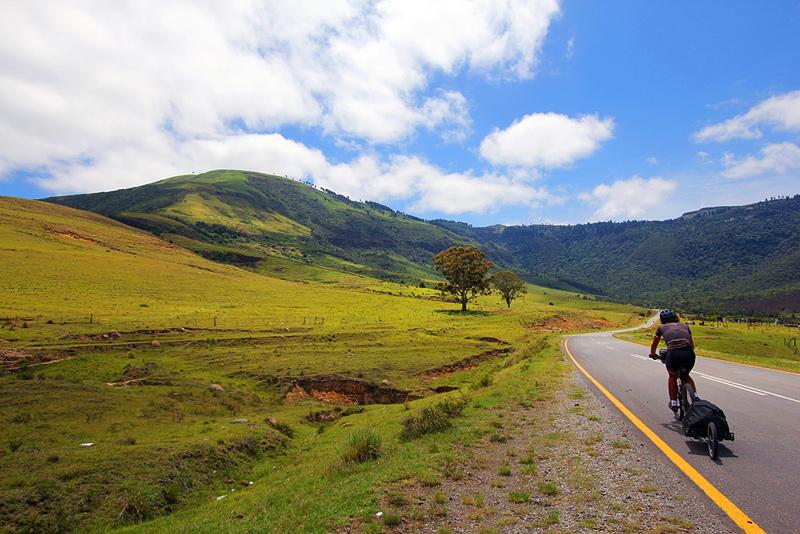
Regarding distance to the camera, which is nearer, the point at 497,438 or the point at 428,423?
the point at 497,438

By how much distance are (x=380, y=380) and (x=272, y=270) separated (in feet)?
501

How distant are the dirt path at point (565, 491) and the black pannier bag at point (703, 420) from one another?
1030 mm

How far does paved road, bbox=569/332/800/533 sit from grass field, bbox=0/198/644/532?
395cm

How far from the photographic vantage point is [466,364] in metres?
36.2

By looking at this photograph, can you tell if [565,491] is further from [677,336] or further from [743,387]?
[743,387]


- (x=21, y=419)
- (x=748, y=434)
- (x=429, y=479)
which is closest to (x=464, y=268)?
(x=21, y=419)

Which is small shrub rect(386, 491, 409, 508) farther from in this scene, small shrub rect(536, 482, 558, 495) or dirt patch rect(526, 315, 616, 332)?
dirt patch rect(526, 315, 616, 332)

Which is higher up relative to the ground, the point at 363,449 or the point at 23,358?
the point at 363,449

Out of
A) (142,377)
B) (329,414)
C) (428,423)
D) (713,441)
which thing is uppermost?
(713,441)

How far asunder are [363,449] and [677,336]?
26.9ft

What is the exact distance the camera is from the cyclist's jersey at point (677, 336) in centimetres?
946

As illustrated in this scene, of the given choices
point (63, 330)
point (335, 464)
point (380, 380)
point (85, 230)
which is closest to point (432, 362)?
point (380, 380)

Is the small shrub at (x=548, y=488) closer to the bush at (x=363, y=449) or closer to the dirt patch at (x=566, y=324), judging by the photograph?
the bush at (x=363, y=449)

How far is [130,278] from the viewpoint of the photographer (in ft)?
237
